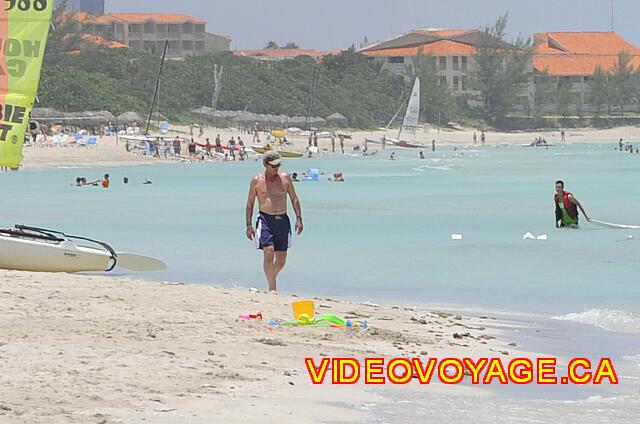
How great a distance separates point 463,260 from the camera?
17.4 meters

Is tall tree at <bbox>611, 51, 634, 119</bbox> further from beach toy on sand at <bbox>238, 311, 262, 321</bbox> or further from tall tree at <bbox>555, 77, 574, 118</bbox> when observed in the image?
beach toy on sand at <bbox>238, 311, 262, 321</bbox>

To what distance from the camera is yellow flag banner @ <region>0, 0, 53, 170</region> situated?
12805 millimetres

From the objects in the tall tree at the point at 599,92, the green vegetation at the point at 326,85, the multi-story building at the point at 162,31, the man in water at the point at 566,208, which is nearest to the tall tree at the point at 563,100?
the green vegetation at the point at 326,85

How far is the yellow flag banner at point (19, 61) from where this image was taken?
42.0ft

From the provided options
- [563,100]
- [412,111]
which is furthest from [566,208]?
[563,100]

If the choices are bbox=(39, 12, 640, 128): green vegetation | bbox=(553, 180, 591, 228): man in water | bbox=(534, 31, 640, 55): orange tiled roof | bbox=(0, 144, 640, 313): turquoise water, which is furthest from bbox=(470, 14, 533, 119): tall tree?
bbox=(553, 180, 591, 228): man in water

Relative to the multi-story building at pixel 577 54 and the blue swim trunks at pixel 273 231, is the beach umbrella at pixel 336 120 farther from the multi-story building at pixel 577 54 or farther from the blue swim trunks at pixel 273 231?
the blue swim trunks at pixel 273 231

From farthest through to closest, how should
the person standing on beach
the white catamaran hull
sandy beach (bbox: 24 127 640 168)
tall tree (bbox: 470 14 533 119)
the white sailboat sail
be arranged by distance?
tall tree (bbox: 470 14 533 119), the white sailboat sail, the person standing on beach, sandy beach (bbox: 24 127 640 168), the white catamaran hull

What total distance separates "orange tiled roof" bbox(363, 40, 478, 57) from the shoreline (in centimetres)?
11166

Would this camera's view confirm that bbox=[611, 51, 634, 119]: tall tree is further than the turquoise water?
Yes

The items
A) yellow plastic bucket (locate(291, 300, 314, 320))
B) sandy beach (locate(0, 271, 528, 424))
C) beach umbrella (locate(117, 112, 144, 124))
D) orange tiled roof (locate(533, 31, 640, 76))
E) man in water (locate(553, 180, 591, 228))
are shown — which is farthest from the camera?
orange tiled roof (locate(533, 31, 640, 76))

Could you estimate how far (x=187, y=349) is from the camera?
309 inches

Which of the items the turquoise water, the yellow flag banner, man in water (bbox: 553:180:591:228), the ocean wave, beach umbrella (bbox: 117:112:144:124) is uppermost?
the yellow flag banner

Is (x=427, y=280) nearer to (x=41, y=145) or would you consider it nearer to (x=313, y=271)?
(x=313, y=271)
